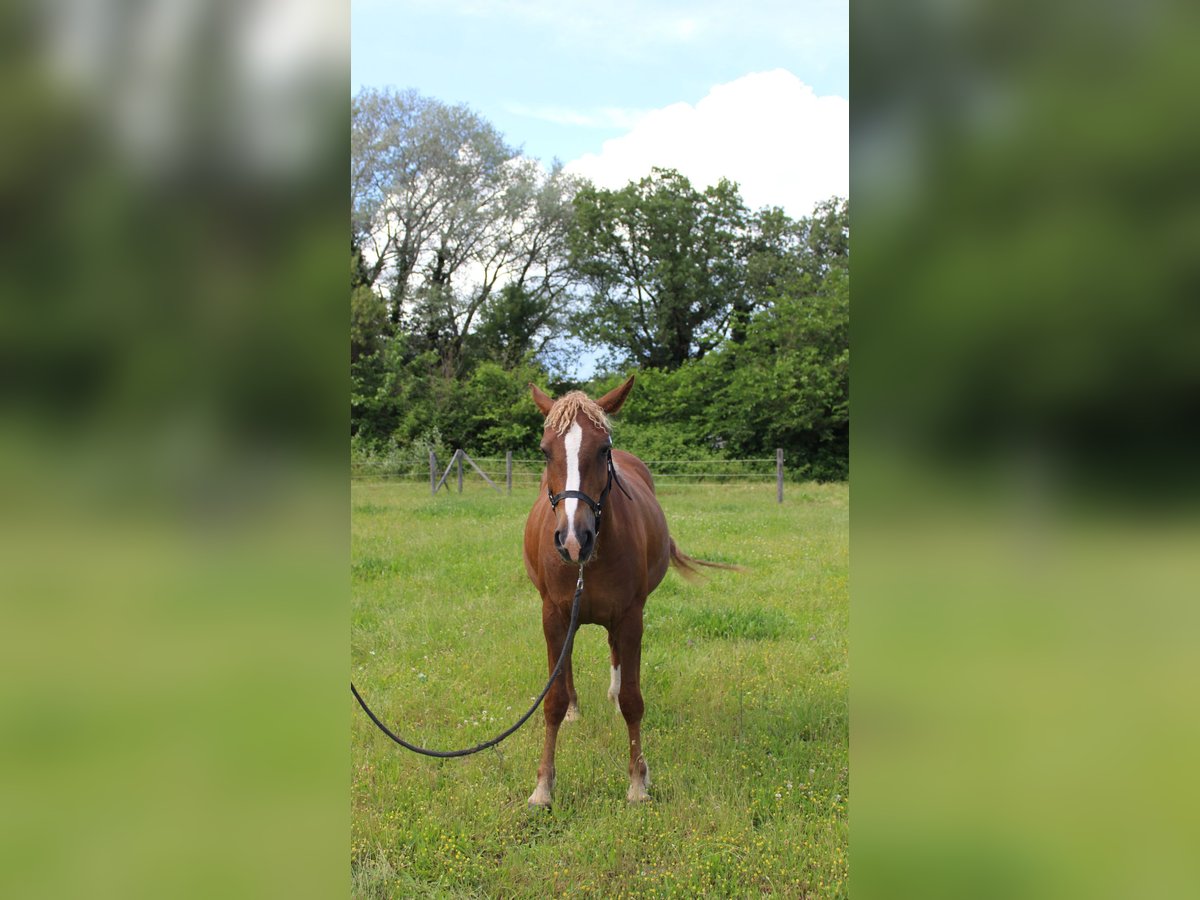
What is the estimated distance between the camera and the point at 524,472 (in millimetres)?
20516

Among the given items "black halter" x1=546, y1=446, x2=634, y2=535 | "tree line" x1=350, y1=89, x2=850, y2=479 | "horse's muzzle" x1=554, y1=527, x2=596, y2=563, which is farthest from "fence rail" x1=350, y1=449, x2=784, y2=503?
"horse's muzzle" x1=554, y1=527, x2=596, y2=563

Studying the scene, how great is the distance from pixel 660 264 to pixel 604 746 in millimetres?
28452

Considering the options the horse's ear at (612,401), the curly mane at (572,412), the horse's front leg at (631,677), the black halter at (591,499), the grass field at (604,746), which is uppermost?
the horse's ear at (612,401)
